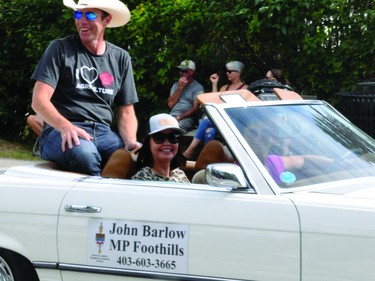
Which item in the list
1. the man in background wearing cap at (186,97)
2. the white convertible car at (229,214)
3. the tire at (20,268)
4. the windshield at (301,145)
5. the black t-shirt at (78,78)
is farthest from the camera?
the man in background wearing cap at (186,97)

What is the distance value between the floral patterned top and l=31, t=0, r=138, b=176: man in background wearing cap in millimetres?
276

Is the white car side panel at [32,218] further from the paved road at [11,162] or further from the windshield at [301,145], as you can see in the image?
the paved road at [11,162]

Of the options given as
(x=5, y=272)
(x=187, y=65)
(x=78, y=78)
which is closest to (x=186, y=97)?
(x=187, y=65)

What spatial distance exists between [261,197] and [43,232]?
50.0 inches

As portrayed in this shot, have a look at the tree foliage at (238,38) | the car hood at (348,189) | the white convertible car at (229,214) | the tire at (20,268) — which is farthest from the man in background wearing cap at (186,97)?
the car hood at (348,189)

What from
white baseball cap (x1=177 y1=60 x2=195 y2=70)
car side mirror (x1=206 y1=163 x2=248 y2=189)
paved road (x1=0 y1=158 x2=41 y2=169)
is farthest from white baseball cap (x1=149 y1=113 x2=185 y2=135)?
paved road (x1=0 y1=158 x2=41 y2=169)

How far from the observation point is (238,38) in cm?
1082

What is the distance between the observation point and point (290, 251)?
391 cm

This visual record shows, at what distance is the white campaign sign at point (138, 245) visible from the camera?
13.7ft

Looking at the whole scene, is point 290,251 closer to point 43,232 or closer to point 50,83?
point 43,232

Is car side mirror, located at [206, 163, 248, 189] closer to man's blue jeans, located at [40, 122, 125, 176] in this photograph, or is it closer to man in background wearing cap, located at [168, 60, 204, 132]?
man's blue jeans, located at [40, 122, 125, 176]

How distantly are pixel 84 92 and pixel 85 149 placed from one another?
59 centimetres

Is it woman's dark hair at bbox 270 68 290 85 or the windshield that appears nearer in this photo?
the windshield

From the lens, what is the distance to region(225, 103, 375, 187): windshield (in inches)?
169
